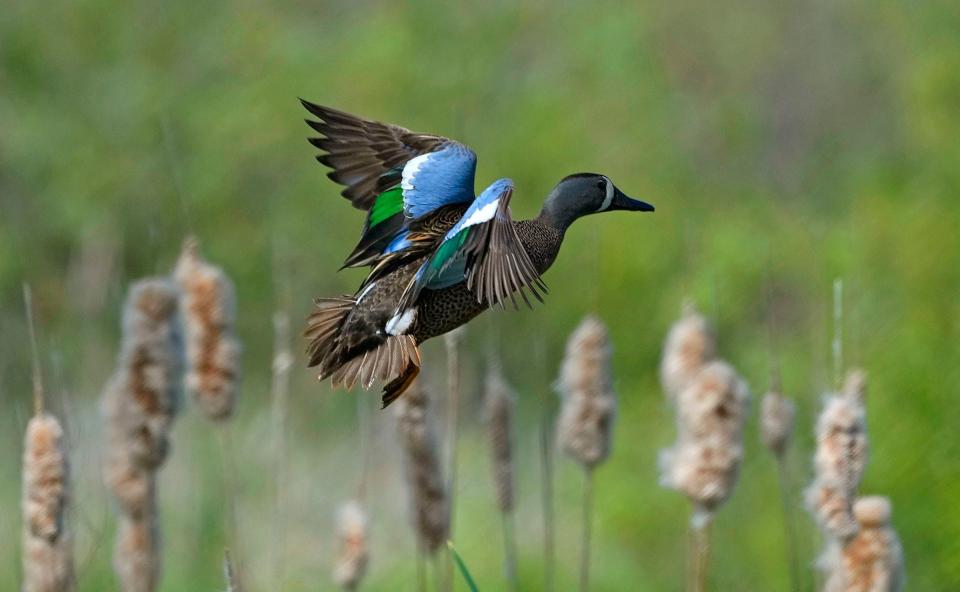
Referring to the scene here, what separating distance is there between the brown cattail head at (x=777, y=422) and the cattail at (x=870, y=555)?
376mm

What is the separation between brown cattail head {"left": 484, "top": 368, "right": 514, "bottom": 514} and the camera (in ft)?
15.0

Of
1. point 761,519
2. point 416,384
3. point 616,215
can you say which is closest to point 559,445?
point 416,384

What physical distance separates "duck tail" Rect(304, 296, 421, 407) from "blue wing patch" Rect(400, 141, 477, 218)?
0.89 feet

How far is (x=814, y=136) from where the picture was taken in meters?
20.8

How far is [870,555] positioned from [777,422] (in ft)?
1.62

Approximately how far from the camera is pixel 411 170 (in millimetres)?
3857

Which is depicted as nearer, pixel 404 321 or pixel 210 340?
pixel 404 321

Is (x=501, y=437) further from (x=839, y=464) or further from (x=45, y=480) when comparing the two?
(x=45, y=480)

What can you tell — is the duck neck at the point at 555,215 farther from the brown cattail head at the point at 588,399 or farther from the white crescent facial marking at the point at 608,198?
the brown cattail head at the point at 588,399

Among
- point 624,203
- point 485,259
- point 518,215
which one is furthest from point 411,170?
point 518,215

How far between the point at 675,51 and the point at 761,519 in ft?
46.3

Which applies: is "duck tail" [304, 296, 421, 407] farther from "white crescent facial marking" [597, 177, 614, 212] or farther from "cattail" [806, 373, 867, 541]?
"cattail" [806, 373, 867, 541]

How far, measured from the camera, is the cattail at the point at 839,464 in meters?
3.81

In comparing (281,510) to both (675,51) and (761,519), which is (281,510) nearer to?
(761,519)
